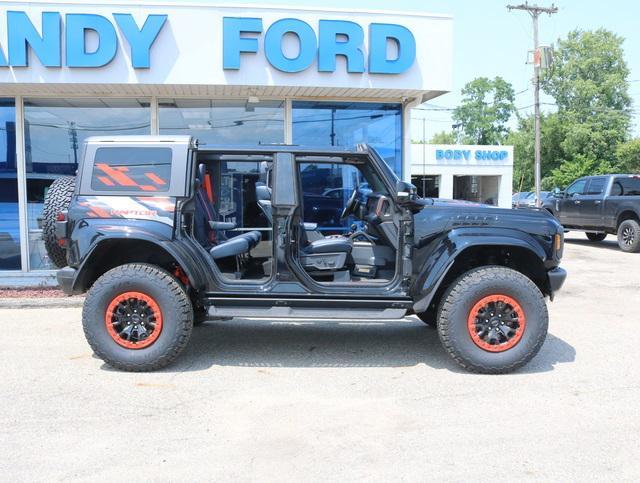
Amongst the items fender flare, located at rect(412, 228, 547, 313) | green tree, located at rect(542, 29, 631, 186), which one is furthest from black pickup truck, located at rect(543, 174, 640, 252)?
green tree, located at rect(542, 29, 631, 186)

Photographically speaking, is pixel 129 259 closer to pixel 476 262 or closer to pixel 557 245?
pixel 476 262

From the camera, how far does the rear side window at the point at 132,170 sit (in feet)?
16.3

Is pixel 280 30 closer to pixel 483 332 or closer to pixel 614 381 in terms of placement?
pixel 483 332

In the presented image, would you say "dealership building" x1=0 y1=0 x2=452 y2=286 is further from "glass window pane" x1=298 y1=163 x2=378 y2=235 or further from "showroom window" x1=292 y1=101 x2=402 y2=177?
"glass window pane" x1=298 y1=163 x2=378 y2=235

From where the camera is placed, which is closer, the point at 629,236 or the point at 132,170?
the point at 132,170

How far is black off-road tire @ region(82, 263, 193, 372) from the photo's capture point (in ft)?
15.7

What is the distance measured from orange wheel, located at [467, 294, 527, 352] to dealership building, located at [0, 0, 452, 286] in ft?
15.9

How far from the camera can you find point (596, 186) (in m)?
15.5

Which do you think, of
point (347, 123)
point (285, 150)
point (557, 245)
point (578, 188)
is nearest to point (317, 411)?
point (285, 150)

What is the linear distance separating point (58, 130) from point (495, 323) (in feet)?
26.1

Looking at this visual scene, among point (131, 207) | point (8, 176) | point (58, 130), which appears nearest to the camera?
point (131, 207)

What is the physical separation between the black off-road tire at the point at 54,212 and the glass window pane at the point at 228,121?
452 cm

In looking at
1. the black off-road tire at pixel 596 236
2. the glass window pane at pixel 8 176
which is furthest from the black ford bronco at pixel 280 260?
the black off-road tire at pixel 596 236

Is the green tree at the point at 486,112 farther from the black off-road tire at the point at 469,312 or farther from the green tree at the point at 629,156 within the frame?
the black off-road tire at the point at 469,312
